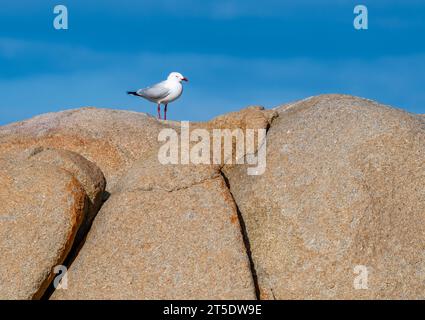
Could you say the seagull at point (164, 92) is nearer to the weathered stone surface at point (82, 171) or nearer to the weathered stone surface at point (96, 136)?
the weathered stone surface at point (96, 136)

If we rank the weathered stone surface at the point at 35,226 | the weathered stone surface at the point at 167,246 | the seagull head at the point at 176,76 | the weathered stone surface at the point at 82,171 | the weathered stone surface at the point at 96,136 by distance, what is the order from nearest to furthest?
the weathered stone surface at the point at 167,246, the weathered stone surface at the point at 35,226, the weathered stone surface at the point at 82,171, the weathered stone surface at the point at 96,136, the seagull head at the point at 176,76

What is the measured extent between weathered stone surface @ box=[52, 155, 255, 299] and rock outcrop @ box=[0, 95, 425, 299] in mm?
15

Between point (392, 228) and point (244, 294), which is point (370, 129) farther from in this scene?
point (244, 294)

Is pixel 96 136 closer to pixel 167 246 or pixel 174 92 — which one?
pixel 167 246

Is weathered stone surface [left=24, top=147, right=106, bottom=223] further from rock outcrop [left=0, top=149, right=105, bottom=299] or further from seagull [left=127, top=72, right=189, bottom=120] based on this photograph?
seagull [left=127, top=72, right=189, bottom=120]

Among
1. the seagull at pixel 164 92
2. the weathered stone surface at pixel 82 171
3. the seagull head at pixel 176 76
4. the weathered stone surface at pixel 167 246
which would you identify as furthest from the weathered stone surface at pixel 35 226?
the seagull head at pixel 176 76

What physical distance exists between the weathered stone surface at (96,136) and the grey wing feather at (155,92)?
2.91 m

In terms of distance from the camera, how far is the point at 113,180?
11195 millimetres

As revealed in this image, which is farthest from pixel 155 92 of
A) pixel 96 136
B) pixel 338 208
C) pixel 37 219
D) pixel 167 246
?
pixel 338 208

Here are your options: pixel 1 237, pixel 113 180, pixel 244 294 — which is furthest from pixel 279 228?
pixel 1 237

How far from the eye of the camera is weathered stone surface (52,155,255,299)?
9.18 meters

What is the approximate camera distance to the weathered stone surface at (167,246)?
361 inches

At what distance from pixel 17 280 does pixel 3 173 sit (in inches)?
66.3
